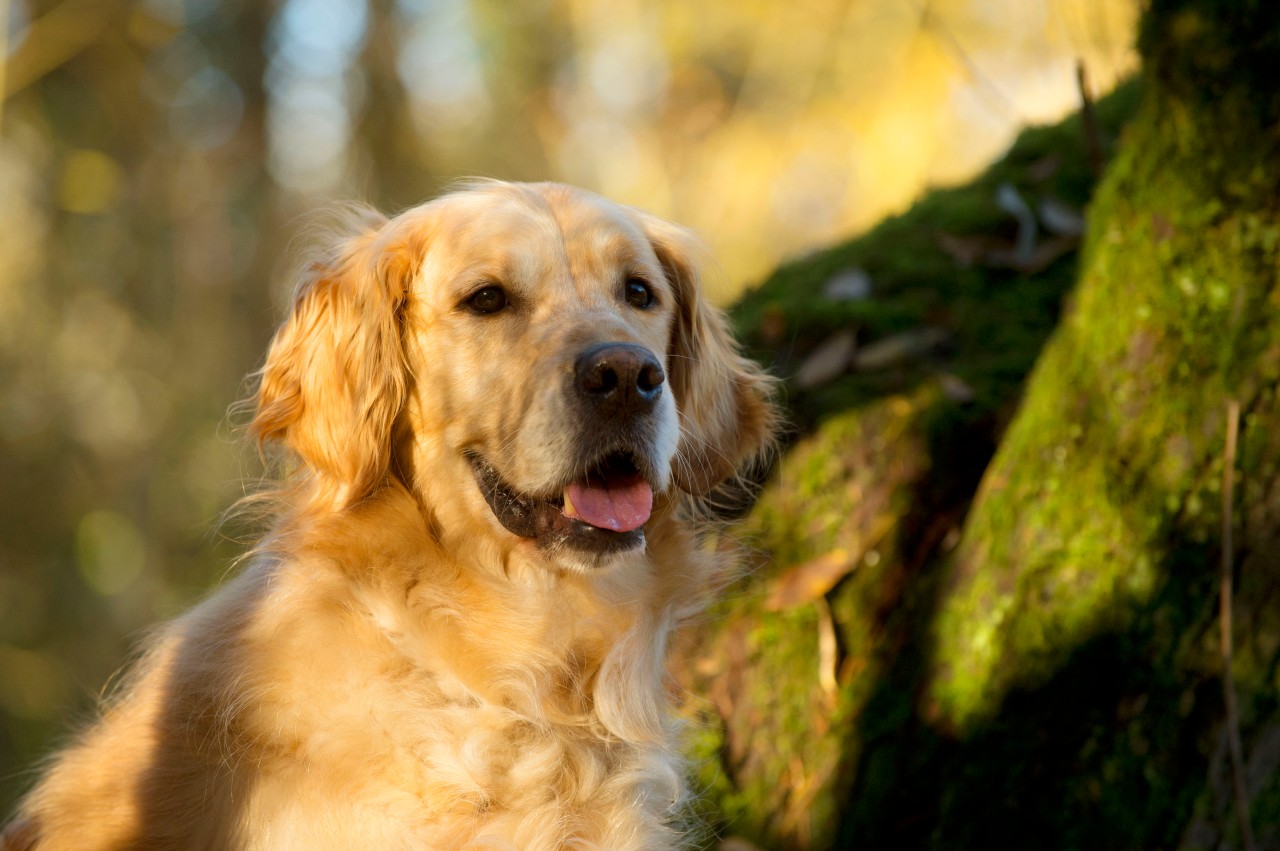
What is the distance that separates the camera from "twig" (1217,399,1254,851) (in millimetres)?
2791

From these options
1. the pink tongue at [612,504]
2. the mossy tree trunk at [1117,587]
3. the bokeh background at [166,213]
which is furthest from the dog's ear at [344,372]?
the bokeh background at [166,213]

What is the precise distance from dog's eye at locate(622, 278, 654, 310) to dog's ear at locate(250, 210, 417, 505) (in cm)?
64

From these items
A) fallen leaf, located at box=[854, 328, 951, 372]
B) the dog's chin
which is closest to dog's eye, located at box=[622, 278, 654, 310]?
the dog's chin

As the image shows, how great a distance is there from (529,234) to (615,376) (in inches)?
22.6

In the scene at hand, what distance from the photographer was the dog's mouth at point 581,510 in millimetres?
2805

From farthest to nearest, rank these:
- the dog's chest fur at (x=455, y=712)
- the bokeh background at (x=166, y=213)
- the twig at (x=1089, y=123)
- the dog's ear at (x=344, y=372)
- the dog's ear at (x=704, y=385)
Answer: the bokeh background at (x=166, y=213) < the twig at (x=1089, y=123) < the dog's ear at (x=704, y=385) < the dog's ear at (x=344, y=372) < the dog's chest fur at (x=455, y=712)

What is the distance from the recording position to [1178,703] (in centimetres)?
286

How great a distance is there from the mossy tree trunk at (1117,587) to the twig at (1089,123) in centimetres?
136

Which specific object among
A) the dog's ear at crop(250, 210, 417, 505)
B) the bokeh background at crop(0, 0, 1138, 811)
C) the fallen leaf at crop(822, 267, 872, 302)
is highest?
the dog's ear at crop(250, 210, 417, 505)

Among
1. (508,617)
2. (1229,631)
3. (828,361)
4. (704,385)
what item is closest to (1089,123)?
(828,361)

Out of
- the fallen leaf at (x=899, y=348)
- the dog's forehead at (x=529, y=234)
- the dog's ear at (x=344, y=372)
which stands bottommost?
the fallen leaf at (x=899, y=348)

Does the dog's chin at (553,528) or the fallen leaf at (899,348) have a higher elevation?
the dog's chin at (553,528)

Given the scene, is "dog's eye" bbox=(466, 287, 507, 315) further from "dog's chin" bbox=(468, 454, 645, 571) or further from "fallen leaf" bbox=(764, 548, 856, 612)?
"fallen leaf" bbox=(764, 548, 856, 612)

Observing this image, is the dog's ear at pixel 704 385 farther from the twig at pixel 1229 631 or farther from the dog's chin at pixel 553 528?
the twig at pixel 1229 631
